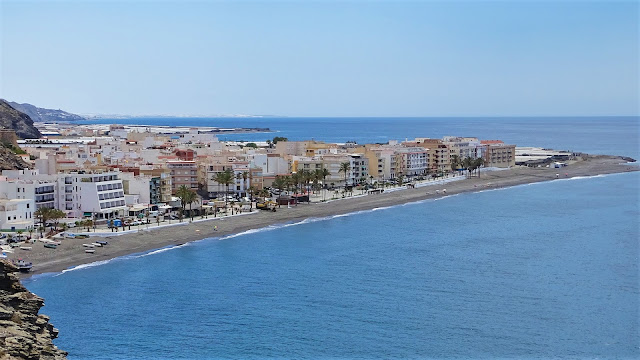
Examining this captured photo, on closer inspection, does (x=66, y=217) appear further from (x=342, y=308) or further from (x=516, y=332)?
(x=516, y=332)

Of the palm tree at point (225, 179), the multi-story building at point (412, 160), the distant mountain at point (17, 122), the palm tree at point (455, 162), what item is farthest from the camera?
the distant mountain at point (17, 122)

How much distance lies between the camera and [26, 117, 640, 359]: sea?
23125 millimetres

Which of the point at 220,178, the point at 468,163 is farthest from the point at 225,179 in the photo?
the point at 468,163

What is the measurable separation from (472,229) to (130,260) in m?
19.8

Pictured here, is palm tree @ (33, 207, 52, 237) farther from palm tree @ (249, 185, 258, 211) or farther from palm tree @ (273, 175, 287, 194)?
palm tree @ (273, 175, 287, 194)

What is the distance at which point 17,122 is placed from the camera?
9794cm

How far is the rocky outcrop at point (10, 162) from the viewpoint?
4821 cm

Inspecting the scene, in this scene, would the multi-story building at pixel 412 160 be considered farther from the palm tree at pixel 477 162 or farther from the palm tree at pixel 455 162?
the palm tree at pixel 477 162

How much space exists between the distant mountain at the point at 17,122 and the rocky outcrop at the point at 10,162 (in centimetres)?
4317

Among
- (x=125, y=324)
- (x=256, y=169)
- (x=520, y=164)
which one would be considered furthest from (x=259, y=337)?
(x=520, y=164)

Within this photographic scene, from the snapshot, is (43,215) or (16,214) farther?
(16,214)

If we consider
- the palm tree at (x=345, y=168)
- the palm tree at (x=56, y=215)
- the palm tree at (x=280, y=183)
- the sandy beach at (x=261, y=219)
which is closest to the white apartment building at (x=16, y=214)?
the palm tree at (x=56, y=215)

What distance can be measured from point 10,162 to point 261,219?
16.8 metres

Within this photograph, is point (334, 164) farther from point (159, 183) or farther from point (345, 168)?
point (159, 183)
